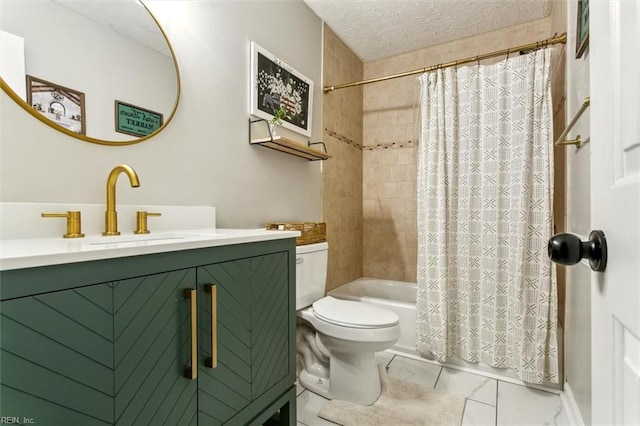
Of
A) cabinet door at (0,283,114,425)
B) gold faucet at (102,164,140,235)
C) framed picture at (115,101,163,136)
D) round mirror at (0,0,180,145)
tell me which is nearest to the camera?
cabinet door at (0,283,114,425)

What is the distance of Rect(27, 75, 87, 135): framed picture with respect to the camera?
0.98 m

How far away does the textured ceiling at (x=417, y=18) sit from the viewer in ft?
7.23

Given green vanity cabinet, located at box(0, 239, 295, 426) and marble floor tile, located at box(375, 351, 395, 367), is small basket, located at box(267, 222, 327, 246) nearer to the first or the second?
green vanity cabinet, located at box(0, 239, 295, 426)

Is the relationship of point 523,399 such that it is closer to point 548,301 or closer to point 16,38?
point 548,301

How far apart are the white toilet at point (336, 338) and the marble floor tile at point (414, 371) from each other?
0.94 feet

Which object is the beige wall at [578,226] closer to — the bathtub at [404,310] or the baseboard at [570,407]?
the baseboard at [570,407]

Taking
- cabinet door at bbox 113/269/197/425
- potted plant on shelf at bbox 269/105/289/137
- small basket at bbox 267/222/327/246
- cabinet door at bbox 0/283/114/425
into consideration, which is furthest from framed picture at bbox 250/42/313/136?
cabinet door at bbox 0/283/114/425

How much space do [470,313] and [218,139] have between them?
180 centimetres

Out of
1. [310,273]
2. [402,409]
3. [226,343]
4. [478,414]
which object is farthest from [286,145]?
[478,414]

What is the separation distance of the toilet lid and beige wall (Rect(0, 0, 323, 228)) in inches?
23.7

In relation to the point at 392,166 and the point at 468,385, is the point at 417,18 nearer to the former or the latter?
the point at 392,166

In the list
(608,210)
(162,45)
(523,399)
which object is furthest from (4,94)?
(523,399)

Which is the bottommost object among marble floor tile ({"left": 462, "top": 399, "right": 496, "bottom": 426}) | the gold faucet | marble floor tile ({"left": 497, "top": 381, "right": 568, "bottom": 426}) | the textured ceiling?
marble floor tile ({"left": 497, "top": 381, "right": 568, "bottom": 426})

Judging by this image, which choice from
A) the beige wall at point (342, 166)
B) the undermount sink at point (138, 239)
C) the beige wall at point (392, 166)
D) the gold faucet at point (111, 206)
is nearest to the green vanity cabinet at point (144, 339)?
the undermount sink at point (138, 239)
